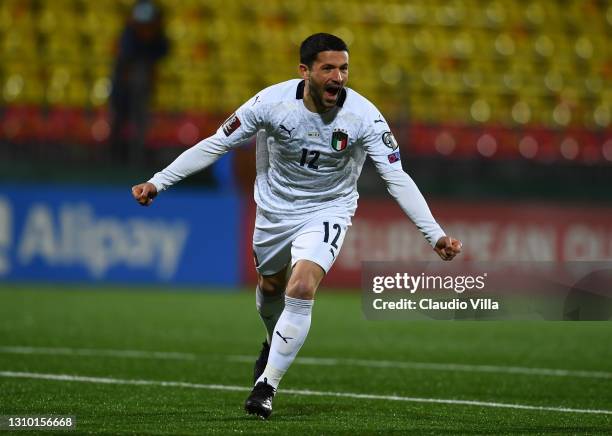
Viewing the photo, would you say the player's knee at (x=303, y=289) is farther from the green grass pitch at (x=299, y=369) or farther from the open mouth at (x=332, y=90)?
the open mouth at (x=332, y=90)

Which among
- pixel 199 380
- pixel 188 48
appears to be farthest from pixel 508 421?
pixel 188 48

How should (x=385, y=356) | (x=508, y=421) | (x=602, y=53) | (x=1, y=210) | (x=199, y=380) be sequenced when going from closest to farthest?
(x=508, y=421), (x=199, y=380), (x=385, y=356), (x=1, y=210), (x=602, y=53)

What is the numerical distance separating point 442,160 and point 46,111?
5129mm

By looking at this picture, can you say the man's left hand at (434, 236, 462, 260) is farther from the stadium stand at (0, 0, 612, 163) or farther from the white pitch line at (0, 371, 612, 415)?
the stadium stand at (0, 0, 612, 163)

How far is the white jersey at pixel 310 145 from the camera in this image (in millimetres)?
6043

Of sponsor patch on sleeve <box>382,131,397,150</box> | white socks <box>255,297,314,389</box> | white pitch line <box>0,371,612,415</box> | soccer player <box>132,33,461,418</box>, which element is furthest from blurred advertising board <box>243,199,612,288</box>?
white socks <box>255,297,314,389</box>

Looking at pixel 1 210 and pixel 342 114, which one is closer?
pixel 342 114

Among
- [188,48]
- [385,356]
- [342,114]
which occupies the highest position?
[188,48]

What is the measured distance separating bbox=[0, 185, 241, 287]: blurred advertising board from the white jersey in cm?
824

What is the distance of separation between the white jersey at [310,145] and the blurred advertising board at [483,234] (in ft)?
28.0

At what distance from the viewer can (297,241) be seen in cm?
612

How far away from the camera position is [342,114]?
6.05m

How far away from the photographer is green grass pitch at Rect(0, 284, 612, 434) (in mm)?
5746

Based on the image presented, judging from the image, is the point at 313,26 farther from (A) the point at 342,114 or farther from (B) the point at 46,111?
(A) the point at 342,114
